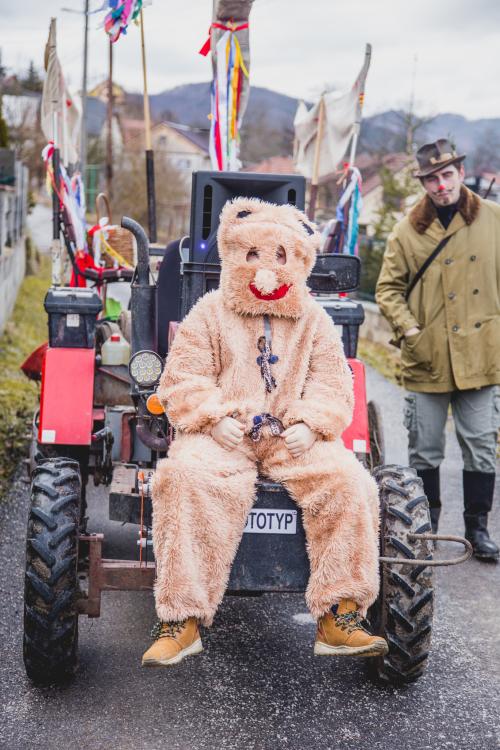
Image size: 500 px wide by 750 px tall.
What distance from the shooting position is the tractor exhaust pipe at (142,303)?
15.7 ft

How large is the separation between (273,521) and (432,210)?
9.26 ft

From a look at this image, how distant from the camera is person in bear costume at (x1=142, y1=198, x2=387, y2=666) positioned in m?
3.49

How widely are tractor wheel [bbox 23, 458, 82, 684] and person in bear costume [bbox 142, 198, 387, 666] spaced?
38cm

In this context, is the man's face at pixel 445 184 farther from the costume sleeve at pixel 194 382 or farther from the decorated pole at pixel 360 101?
the costume sleeve at pixel 194 382

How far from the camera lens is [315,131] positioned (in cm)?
873

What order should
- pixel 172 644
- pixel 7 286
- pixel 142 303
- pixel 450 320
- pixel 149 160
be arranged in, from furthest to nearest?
1. pixel 7 286
2. pixel 149 160
3. pixel 450 320
4. pixel 142 303
5. pixel 172 644

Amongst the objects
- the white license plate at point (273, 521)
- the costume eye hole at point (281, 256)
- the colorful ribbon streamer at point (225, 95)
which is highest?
the colorful ribbon streamer at point (225, 95)

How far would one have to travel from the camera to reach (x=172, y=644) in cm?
340

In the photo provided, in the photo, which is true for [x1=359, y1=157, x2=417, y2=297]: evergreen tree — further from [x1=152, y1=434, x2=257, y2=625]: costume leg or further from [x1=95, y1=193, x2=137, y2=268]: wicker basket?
[x1=152, y1=434, x2=257, y2=625]: costume leg

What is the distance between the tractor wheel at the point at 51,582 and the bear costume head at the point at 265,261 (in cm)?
107

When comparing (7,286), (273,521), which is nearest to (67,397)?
(273,521)

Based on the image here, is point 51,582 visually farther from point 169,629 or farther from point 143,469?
point 143,469

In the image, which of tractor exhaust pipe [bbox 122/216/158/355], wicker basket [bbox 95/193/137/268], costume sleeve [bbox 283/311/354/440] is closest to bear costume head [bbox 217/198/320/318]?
costume sleeve [bbox 283/311/354/440]

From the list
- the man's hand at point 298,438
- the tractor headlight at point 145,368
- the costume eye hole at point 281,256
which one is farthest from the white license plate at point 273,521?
the tractor headlight at point 145,368
